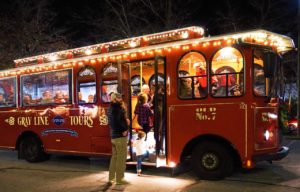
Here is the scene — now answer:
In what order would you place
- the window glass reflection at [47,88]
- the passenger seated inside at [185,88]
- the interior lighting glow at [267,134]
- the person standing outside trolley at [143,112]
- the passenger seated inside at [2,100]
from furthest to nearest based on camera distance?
the passenger seated inside at [2,100]
the window glass reflection at [47,88]
the person standing outside trolley at [143,112]
the passenger seated inside at [185,88]
the interior lighting glow at [267,134]

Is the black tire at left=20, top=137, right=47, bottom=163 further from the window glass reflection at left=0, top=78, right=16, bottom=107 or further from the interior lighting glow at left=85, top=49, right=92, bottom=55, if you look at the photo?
the interior lighting glow at left=85, top=49, right=92, bottom=55

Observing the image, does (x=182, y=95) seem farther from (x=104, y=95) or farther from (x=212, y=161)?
(x=104, y=95)

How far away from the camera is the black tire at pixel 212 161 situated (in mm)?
8805

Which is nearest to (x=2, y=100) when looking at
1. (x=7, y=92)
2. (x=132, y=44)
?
(x=7, y=92)

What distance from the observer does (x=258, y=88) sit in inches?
343

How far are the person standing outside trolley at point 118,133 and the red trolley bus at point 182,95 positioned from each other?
1013mm

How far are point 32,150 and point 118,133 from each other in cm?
480

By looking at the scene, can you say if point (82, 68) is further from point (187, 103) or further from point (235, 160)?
point (235, 160)

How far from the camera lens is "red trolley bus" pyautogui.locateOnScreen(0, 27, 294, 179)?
8.61 metres

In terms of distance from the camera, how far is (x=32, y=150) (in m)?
12.7

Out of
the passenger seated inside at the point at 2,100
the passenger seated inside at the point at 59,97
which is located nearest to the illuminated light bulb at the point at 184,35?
the passenger seated inside at the point at 59,97

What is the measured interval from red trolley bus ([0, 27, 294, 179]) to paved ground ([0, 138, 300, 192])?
0.38 meters

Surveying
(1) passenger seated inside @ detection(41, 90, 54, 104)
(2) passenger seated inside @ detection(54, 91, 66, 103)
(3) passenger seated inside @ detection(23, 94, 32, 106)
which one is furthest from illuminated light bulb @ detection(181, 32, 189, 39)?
(3) passenger seated inside @ detection(23, 94, 32, 106)

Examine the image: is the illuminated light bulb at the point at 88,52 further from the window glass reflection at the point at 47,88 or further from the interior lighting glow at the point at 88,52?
the window glass reflection at the point at 47,88
